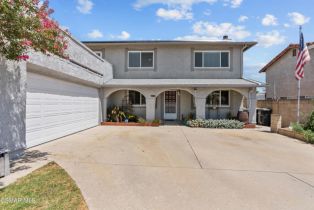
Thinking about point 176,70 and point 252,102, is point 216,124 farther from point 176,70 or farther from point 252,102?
point 176,70

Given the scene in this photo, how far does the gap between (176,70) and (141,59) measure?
9.47 feet

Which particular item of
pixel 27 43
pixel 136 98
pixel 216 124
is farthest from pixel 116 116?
pixel 27 43

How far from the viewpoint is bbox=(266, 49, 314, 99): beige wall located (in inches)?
684

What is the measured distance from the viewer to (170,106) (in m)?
17.2

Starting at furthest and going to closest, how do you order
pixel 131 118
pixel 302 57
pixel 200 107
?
pixel 131 118
pixel 200 107
pixel 302 57

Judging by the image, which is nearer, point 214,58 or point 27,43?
point 27,43

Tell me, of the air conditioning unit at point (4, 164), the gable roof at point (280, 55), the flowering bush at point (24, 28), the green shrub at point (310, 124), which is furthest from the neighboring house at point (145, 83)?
the gable roof at point (280, 55)

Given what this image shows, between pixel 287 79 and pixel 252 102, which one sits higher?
pixel 287 79

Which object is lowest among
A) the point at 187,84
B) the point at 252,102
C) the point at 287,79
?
the point at 252,102

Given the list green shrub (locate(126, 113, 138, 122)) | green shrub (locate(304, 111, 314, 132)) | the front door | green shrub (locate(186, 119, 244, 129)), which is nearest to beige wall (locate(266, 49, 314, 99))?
green shrub (locate(186, 119, 244, 129))

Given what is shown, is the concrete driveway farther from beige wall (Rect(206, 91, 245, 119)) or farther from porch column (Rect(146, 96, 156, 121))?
beige wall (Rect(206, 91, 245, 119))

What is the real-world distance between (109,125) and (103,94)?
2295 mm

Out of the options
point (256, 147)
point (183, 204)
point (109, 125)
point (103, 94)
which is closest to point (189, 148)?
point (256, 147)

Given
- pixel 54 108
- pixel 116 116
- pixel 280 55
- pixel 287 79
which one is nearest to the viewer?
pixel 54 108
